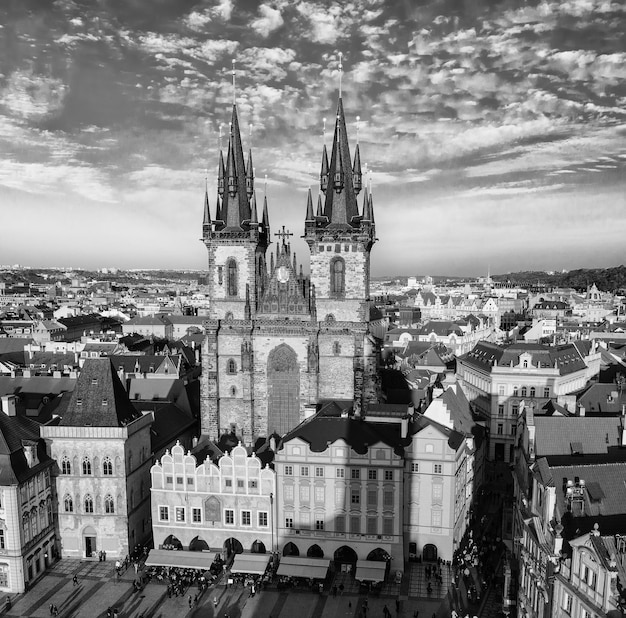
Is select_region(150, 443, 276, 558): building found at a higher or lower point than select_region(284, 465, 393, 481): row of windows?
lower

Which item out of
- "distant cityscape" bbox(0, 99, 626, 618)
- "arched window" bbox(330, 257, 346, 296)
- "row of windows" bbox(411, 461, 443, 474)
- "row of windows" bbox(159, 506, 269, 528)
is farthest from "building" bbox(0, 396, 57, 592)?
"arched window" bbox(330, 257, 346, 296)

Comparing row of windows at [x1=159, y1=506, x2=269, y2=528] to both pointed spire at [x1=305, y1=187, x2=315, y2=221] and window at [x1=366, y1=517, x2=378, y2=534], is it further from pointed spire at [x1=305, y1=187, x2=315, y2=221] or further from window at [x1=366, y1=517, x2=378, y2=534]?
pointed spire at [x1=305, y1=187, x2=315, y2=221]

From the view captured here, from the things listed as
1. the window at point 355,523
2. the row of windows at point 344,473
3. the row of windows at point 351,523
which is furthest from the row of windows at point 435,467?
the window at point 355,523

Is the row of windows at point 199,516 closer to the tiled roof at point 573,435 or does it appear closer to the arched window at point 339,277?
the tiled roof at point 573,435

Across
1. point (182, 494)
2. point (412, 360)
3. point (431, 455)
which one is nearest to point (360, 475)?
point (431, 455)

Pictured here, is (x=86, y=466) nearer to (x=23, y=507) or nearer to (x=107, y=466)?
(x=107, y=466)

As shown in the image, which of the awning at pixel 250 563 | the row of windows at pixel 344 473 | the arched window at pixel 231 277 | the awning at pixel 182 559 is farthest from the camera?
the arched window at pixel 231 277

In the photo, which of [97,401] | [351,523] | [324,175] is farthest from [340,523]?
[324,175]
